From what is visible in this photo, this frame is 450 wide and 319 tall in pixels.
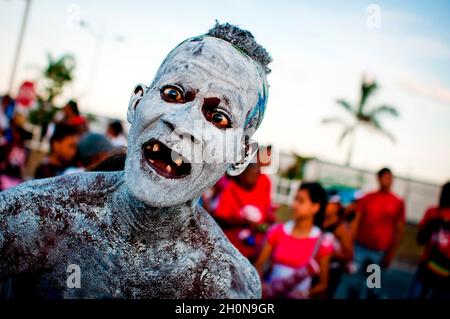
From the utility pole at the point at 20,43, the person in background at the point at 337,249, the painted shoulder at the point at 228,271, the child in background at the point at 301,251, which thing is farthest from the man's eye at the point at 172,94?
the utility pole at the point at 20,43

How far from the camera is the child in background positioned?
3672 millimetres

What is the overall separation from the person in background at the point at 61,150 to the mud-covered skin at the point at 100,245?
9.38ft

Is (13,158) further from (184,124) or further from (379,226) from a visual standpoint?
(379,226)

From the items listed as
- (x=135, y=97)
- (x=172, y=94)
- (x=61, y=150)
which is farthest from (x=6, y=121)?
(x=172, y=94)

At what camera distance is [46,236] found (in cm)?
155

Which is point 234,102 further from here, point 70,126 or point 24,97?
point 24,97

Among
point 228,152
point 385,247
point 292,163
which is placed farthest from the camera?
point 292,163

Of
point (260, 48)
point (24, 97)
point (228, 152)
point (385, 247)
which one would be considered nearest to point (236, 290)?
point (228, 152)

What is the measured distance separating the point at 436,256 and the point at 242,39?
422 centimetres

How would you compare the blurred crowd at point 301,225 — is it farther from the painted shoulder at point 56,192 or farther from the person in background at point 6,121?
the painted shoulder at point 56,192

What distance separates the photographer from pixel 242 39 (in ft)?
5.68

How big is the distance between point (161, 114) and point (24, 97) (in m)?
7.30

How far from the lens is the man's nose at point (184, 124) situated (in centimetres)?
149

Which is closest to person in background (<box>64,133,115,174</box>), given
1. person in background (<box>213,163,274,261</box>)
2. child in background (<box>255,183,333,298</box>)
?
person in background (<box>213,163,274,261</box>)
